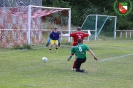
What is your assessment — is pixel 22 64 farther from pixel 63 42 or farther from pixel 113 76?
pixel 63 42

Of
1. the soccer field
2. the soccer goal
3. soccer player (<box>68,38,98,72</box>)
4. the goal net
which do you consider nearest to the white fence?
the soccer goal

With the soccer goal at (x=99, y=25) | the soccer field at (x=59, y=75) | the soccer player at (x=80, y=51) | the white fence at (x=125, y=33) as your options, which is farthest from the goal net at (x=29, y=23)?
the white fence at (x=125, y=33)

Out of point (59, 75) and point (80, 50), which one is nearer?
point (59, 75)

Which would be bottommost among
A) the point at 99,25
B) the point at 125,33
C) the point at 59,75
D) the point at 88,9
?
the point at 125,33

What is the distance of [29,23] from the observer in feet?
92.0

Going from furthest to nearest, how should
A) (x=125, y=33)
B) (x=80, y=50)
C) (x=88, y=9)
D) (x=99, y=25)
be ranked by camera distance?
1. (x=88, y=9)
2. (x=125, y=33)
3. (x=99, y=25)
4. (x=80, y=50)

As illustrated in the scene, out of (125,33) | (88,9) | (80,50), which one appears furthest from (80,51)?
(88,9)

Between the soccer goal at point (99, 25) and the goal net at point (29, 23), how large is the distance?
9.83 meters

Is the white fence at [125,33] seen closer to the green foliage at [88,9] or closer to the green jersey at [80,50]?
the green foliage at [88,9]

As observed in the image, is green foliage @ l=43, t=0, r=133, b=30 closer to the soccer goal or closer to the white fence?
the white fence

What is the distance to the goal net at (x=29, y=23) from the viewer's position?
28891 mm

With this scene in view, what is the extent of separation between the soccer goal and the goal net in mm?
9832

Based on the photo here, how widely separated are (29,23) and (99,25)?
1884cm

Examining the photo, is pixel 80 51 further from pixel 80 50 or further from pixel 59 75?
pixel 59 75
